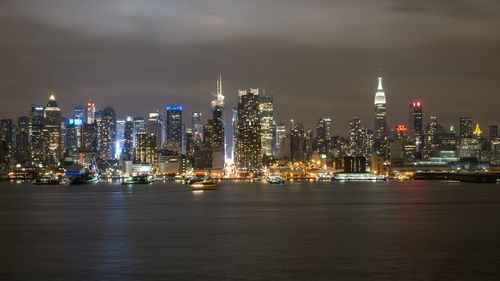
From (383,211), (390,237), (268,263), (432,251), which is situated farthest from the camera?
(383,211)

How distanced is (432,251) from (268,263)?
10405mm

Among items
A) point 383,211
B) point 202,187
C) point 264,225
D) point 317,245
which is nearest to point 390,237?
point 317,245

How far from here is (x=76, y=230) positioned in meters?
59.3

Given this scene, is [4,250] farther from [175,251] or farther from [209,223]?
[209,223]

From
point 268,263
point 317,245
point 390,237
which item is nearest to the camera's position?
point 268,263

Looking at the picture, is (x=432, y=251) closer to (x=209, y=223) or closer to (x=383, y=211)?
(x=209, y=223)

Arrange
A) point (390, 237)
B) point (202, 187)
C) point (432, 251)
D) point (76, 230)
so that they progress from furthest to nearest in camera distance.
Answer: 1. point (202, 187)
2. point (76, 230)
3. point (390, 237)
4. point (432, 251)

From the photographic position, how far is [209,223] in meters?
65.8

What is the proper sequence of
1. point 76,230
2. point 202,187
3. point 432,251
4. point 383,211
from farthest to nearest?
point 202,187 → point 383,211 → point 76,230 → point 432,251

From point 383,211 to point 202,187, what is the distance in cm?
10711

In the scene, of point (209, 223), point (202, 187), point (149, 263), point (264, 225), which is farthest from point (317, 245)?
point (202, 187)

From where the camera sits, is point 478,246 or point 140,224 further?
point 140,224

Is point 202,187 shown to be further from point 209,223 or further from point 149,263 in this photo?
point 149,263

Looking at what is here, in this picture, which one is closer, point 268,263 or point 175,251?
point 268,263
